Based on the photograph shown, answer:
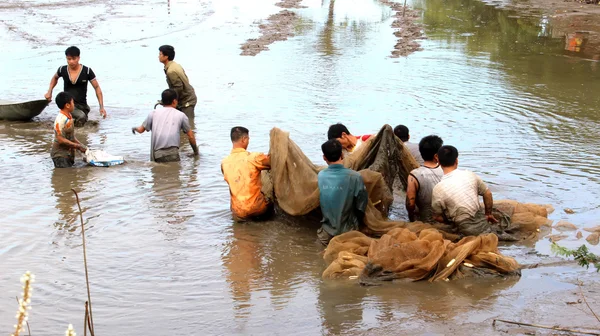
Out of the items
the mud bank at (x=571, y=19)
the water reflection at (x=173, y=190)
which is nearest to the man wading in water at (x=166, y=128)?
the water reflection at (x=173, y=190)

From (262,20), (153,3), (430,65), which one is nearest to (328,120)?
(430,65)

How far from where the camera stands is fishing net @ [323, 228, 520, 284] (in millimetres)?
5922

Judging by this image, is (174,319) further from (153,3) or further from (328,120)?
(153,3)

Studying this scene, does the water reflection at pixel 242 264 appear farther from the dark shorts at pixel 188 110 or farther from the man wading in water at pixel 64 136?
the dark shorts at pixel 188 110

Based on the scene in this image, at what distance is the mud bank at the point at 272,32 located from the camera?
18.7 m

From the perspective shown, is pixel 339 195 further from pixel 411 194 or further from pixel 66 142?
pixel 66 142

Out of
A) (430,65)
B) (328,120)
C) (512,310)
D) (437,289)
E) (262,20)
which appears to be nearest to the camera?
(512,310)

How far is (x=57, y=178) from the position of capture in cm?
921

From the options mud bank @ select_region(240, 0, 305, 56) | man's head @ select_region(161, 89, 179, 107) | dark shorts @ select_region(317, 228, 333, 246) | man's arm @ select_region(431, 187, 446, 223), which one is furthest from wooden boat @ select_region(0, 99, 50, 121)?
man's arm @ select_region(431, 187, 446, 223)

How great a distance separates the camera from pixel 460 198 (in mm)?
6680

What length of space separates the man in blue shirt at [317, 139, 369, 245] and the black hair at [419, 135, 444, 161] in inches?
29.8

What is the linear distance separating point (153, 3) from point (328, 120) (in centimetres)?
1900

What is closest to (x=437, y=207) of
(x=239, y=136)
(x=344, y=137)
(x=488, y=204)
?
(x=488, y=204)

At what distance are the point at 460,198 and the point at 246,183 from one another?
82.7 inches
